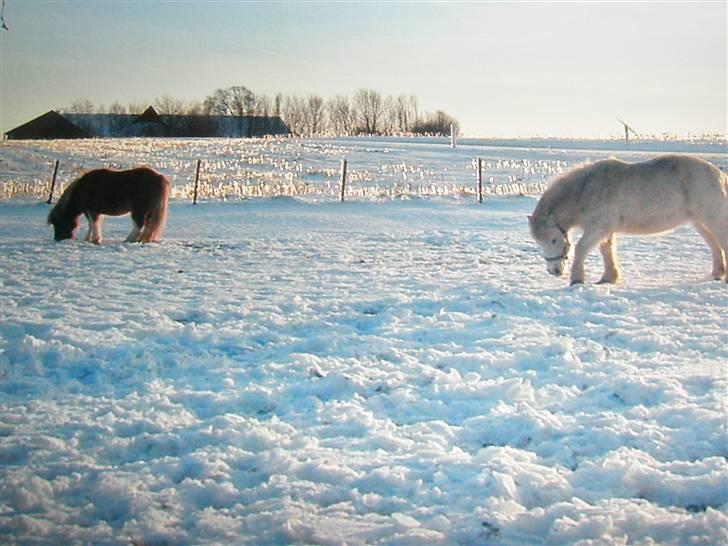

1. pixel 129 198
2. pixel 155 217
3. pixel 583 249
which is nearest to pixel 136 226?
pixel 155 217

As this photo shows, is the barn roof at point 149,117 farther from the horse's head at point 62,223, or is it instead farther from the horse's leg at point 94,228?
the horse's leg at point 94,228

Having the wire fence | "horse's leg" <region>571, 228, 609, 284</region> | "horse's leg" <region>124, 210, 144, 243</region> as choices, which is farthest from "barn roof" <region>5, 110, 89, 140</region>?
"horse's leg" <region>571, 228, 609, 284</region>

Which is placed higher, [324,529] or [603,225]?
[603,225]

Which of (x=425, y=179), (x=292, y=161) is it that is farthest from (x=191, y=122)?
(x=425, y=179)

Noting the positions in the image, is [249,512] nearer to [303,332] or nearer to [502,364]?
[502,364]

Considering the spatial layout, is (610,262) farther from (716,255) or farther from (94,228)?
(94,228)

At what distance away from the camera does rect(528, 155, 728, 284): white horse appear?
8.11 m

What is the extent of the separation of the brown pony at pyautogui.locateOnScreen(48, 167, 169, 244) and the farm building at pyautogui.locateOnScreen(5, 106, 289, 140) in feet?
169

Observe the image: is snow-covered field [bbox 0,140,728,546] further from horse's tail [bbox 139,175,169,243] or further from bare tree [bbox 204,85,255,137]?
bare tree [bbox 204,85,255,137]

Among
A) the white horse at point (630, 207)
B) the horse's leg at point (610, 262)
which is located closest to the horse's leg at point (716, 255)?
the white horse at point (630, 207)

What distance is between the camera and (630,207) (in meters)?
8.14

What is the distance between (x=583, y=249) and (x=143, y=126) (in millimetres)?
68050

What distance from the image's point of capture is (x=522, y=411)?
407 cm

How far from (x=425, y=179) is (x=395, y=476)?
27897mm
